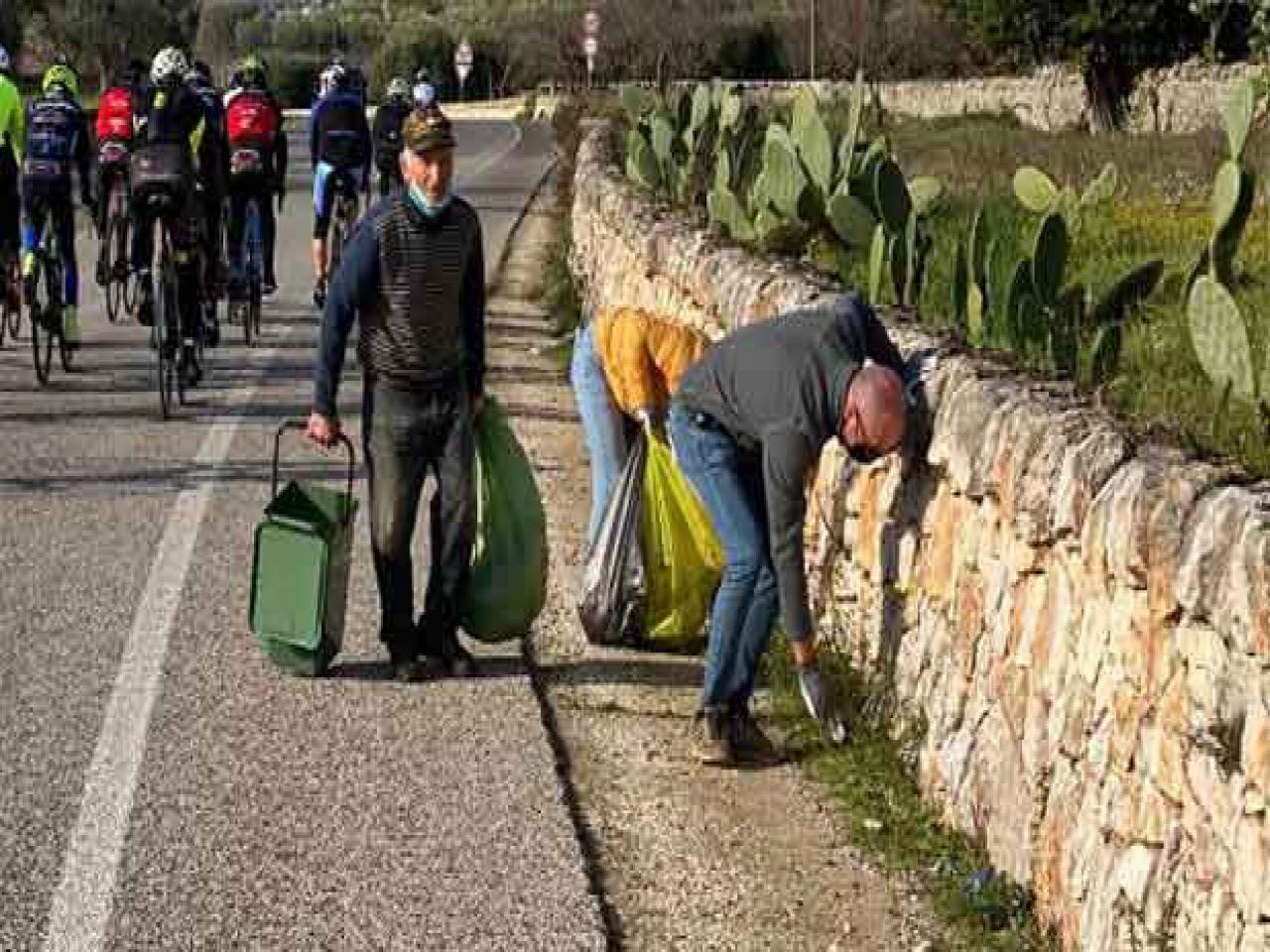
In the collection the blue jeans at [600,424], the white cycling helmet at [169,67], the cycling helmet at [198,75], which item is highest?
the white cycling helmet at [169,67]

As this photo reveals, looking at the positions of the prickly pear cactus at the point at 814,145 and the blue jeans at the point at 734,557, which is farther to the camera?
the prickly pear cactus at the point at 814,145

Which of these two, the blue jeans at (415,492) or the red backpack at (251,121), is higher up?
the red backpack at (251,121)

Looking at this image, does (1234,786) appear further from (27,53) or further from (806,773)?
(27,53)

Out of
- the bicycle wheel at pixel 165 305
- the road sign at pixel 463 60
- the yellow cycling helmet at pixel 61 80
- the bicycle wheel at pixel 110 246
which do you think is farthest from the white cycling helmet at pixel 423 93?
the road sign at pixel 463 60

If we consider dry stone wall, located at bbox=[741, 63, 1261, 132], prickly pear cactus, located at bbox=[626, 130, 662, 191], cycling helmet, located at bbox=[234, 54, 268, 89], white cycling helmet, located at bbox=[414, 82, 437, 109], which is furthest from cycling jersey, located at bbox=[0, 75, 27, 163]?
dry stone wall, located at bbox=[741, 63, 1261, 132]

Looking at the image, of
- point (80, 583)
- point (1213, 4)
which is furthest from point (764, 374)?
point (1213, 4)

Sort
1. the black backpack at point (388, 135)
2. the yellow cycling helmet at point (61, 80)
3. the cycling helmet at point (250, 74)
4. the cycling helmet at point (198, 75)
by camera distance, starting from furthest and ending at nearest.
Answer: the black backpack at point (388, 135) → the cycling helmet at point (250, 74) → the cycling helmet at point (198, 75) → the yellow cycling helmet at point (61, 80)

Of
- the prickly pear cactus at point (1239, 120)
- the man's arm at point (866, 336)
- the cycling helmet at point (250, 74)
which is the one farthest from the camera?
the cycling helmet at point (250, 74)

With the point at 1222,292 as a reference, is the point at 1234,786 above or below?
below

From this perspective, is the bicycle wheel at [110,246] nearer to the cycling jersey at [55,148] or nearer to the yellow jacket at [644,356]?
the cycling jersey at [55,148]

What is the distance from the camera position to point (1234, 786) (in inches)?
206

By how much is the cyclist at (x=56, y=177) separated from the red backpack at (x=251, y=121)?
7.37ft

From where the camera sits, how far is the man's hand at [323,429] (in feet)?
29.2

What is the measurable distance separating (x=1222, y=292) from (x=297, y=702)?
3.42m
